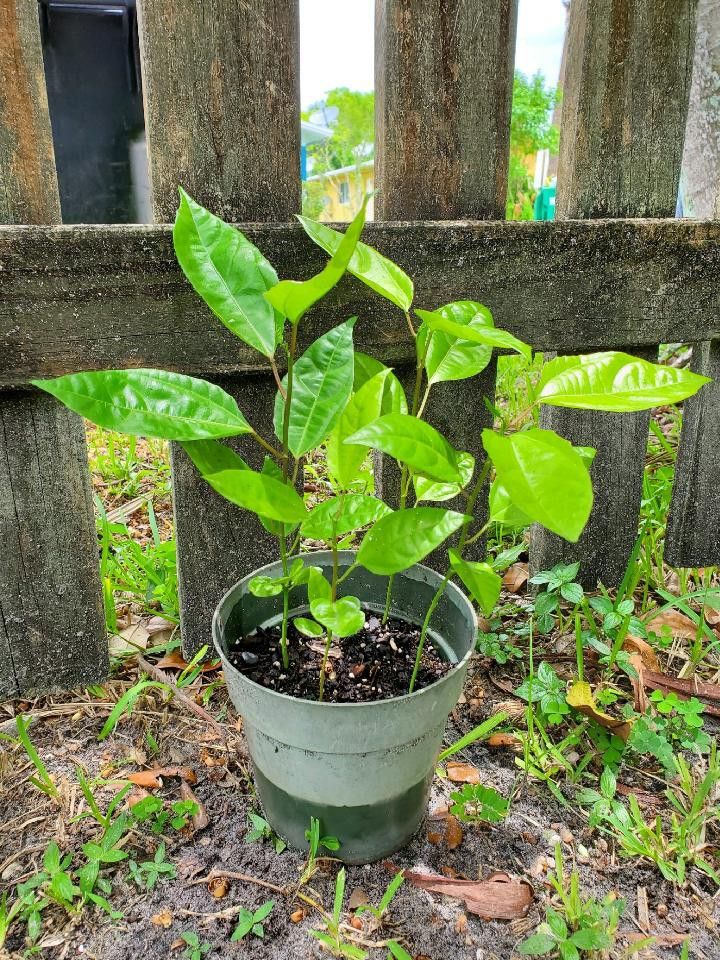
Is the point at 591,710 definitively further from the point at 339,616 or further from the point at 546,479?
the point at 546,479

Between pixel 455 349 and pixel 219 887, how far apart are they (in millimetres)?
824

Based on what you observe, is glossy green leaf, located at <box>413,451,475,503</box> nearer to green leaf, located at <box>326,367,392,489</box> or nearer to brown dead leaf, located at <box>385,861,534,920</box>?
green leaf, located at <box>326,367,392,489</box>

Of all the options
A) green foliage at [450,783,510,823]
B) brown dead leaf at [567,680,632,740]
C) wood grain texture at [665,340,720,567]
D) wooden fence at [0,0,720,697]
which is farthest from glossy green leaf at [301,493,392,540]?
wood grain texture at [665,340,720,567]

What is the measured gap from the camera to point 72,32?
3.64m

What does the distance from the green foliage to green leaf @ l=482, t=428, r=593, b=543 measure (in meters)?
0.64

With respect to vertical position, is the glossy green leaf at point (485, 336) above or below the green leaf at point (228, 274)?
below

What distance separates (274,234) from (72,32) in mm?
3429

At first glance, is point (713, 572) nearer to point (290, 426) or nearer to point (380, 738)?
point (380, 738)

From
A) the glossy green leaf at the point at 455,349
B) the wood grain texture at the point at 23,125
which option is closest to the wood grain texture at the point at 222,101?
the wood grain texture at the point at 23,125

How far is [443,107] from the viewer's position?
4.07 feet

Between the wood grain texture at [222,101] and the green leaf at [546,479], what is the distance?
737mm

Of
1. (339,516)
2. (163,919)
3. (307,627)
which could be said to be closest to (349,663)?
(307,627)

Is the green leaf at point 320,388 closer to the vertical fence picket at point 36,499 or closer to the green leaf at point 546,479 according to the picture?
the green leaf at point 546,479

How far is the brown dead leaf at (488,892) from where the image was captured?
0.97m
